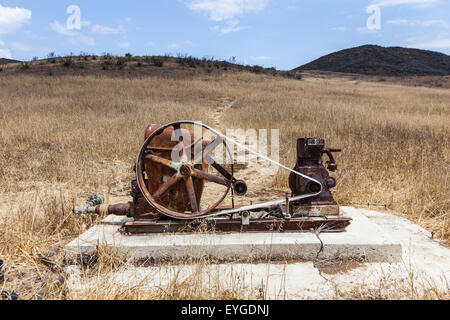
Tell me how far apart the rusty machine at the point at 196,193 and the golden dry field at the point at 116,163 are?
62cm

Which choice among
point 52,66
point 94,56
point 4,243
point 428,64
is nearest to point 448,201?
point 4,243

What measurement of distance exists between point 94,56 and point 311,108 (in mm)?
28447

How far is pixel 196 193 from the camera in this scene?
11.8 feet

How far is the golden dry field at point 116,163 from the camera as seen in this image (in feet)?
10.4

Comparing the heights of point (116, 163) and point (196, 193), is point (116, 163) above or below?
below

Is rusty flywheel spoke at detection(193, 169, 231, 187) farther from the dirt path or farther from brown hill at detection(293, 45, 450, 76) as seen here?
brown hill at detection(293, 45, 450, 76)

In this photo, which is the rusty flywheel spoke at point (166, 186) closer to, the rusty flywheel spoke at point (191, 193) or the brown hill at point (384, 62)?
the rusty flywheel spoke at point (191, 193)

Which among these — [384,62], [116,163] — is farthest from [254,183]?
[384,62]

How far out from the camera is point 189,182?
11.1ft

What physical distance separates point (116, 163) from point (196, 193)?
3.92 m

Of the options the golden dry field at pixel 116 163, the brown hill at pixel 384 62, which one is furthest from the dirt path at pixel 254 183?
the brown hill at pixel 384 62

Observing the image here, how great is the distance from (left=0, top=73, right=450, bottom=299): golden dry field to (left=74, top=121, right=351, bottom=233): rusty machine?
2.04 ft

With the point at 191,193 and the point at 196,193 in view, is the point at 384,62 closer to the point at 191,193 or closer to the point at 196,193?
the point at 196,193
